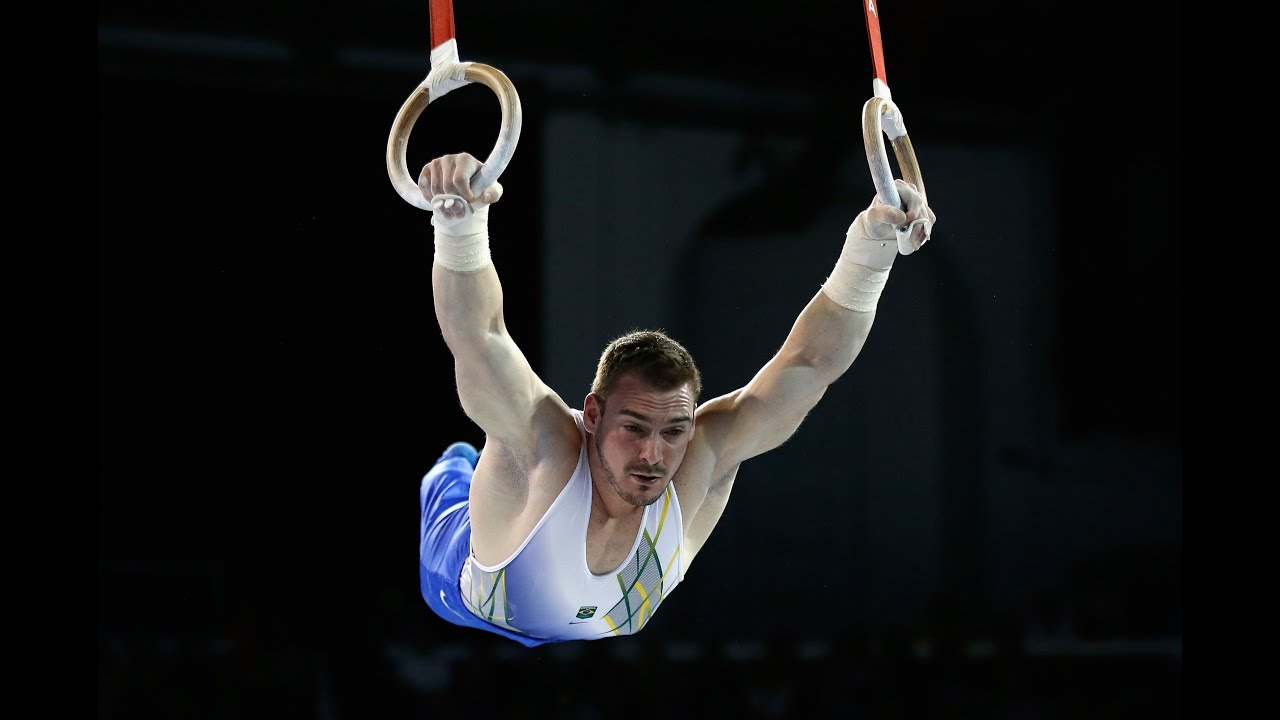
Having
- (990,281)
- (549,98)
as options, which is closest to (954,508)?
(990,281)

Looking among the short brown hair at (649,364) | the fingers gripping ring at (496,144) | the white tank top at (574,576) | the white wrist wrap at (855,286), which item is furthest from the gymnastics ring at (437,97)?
the white wrist wrap at (855,286)

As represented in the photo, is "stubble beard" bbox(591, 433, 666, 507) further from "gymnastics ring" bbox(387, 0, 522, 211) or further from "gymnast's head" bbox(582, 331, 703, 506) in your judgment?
"gymnastics ring" bbox(387, 0, 522, 211)

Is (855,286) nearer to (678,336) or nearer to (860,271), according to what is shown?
(860,271)

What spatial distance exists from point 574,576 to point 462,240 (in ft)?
2.01

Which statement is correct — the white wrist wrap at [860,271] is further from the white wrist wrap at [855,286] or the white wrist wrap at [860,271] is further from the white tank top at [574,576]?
the white tank top at [574,576]

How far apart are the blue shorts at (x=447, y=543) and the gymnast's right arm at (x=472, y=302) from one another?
43 cm

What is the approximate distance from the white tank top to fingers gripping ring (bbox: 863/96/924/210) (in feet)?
1.94

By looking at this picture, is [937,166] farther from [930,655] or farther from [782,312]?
[930,655]

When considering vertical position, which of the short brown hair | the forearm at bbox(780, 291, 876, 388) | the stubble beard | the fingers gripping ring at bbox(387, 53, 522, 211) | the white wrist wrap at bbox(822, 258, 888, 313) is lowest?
the stubble beard

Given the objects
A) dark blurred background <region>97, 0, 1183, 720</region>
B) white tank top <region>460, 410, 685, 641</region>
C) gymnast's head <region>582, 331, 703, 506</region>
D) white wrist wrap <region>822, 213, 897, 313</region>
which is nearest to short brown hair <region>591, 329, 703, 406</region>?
gymnast's head <region>582, 331, 703, 506</region>

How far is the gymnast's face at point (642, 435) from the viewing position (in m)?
1.81

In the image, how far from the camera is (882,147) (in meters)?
1.85

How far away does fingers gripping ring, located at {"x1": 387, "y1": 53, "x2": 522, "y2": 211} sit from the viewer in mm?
1573

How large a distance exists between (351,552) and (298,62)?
158 centimetres
